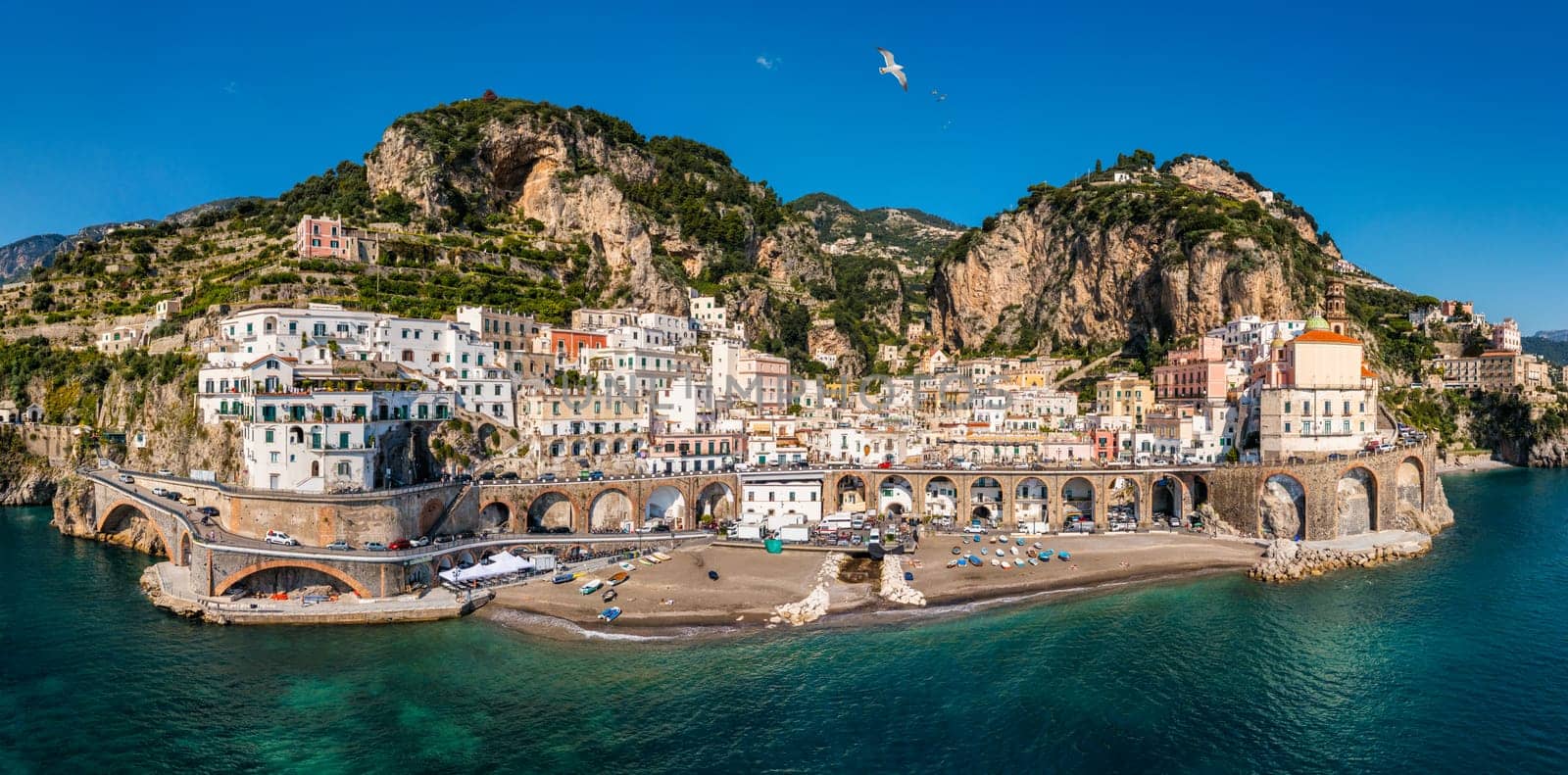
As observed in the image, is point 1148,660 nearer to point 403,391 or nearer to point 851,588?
point 851,588

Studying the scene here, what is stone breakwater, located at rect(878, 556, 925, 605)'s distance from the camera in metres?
40.4

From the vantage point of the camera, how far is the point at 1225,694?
30719mm

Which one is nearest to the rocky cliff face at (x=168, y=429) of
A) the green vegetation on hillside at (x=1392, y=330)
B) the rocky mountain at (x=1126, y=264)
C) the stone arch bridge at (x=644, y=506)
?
the stone arch bridge at (x=644, y=506)

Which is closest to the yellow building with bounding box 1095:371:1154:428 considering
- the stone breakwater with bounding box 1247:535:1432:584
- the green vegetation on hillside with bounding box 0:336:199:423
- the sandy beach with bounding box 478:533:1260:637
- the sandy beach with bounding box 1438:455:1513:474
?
the stone breakwater with bounding box 1247:535:1432:584

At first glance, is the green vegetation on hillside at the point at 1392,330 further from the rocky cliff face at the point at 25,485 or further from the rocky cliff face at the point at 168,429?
the rocky cliff face at the point at 25,485

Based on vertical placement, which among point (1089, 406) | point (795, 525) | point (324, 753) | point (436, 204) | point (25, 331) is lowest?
point (324, 753)

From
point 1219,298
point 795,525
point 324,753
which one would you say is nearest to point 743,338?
point 795,525

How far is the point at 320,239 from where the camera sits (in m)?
72.1

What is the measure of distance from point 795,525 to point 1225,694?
24429 millimetres

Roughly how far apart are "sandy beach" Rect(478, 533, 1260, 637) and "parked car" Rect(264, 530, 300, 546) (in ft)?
32.6

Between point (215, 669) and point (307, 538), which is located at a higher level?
point (307, 538)

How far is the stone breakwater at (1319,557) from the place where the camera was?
4509cm

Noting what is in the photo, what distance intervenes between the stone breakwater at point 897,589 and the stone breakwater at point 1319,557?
18002 mm

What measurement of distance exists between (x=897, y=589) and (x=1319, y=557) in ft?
78.4
